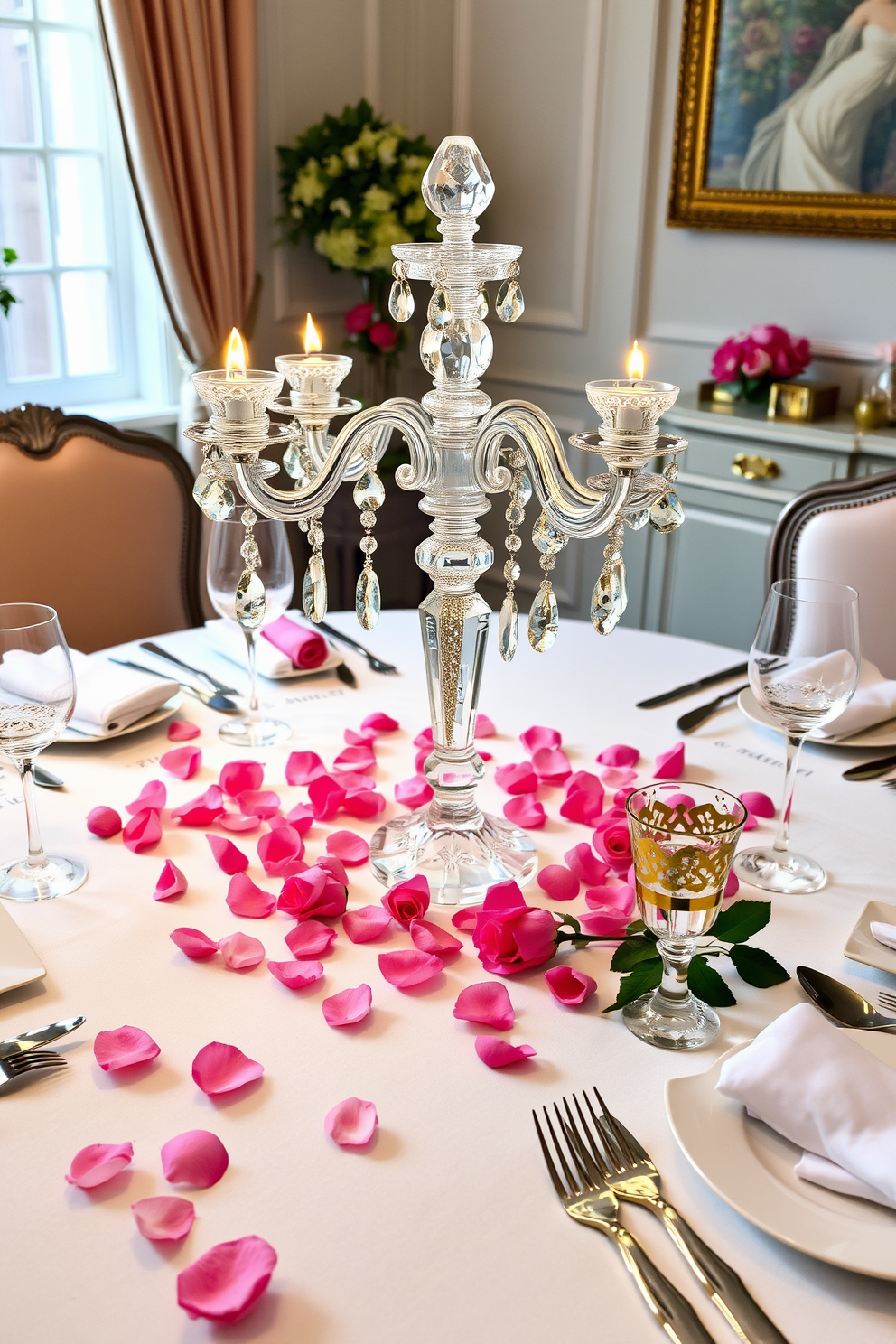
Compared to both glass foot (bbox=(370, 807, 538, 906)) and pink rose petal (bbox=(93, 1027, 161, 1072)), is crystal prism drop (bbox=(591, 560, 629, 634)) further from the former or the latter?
pink rose petal (bbox=(93, 1027, 161, 1072))

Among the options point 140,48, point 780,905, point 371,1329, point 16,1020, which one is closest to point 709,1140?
point 371,1329

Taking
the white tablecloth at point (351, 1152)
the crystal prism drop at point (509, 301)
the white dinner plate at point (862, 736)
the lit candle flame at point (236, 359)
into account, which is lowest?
the white tablecloth at point (351, 1152)

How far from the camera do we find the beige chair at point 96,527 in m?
1.92

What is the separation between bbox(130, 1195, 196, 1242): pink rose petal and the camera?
667mm

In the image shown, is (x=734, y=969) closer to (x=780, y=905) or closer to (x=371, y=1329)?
(x=780, y=905)

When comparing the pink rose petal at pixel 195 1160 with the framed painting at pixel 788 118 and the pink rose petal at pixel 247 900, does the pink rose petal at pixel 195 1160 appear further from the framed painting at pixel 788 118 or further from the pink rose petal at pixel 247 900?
the framed painting at pixel 788 118

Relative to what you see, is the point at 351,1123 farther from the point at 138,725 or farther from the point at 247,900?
the point at 138,725

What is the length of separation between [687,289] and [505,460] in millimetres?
2431

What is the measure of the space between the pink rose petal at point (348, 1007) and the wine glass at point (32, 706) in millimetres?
305

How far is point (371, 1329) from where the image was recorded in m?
0.62

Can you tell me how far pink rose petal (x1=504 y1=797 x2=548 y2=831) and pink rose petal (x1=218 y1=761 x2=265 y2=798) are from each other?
27cm

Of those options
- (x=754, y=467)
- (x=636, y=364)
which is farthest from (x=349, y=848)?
(x=754, y=467)

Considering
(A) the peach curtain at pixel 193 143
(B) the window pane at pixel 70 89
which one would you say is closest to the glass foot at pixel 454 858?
(A) the peach curtain at pixel 193 143

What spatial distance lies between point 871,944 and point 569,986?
261 millimetres
